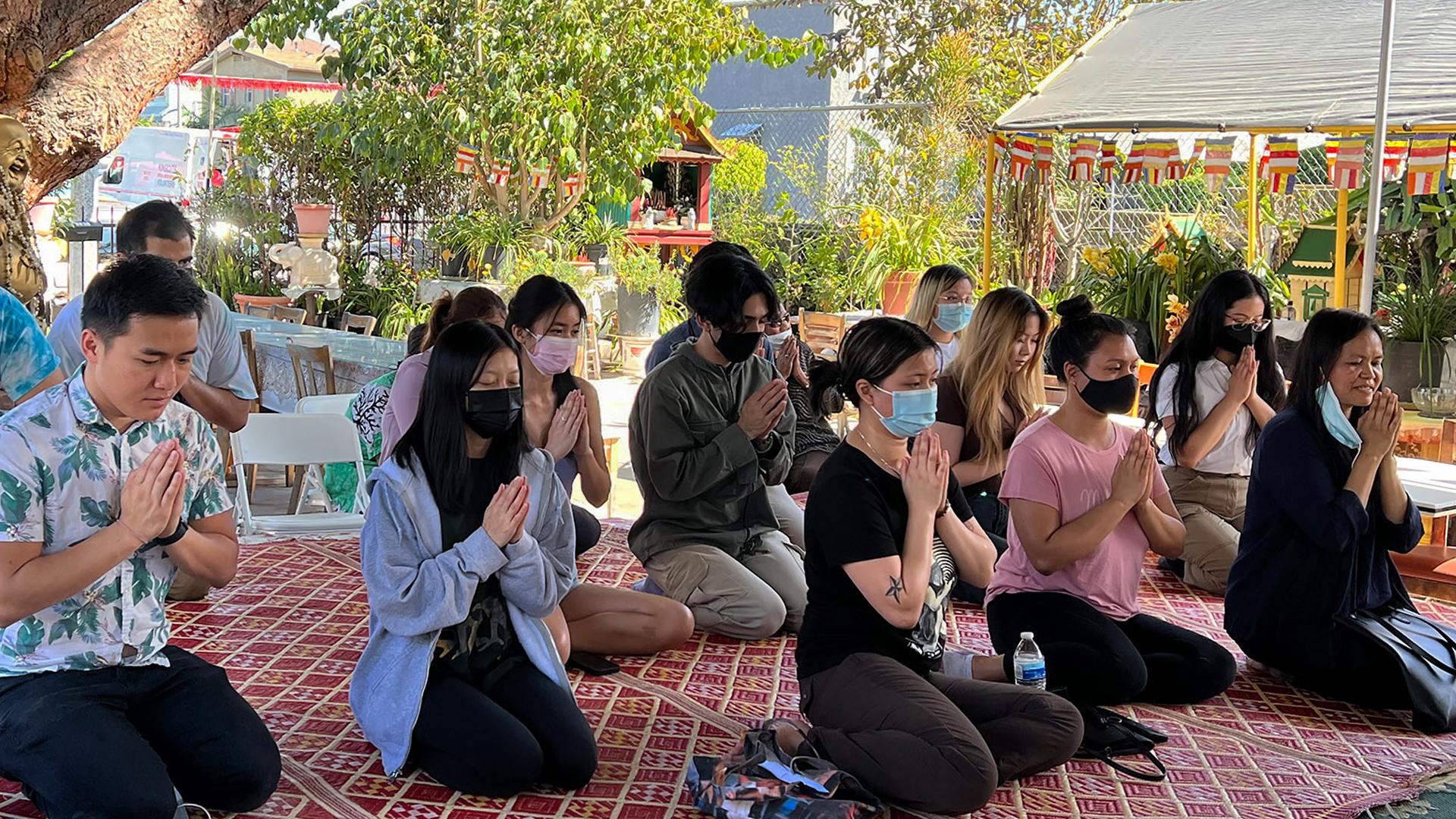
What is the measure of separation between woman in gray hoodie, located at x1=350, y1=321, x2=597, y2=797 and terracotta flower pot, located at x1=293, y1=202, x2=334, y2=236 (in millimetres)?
10169

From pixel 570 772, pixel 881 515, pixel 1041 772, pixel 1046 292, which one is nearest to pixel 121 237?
pixel 570 772

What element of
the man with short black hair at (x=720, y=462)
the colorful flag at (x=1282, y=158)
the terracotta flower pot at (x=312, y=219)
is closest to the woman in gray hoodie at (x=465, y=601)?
the man with short black hair at (x=720, y=462)

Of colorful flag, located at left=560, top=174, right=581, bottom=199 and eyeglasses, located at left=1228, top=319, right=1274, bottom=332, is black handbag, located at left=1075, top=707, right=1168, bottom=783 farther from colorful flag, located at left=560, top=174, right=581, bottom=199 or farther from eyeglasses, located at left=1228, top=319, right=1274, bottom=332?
colorful flag, located at left=560, top=174, right=581, bottom=199

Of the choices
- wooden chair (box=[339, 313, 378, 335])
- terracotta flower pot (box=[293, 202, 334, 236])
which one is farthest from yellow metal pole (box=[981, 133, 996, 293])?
terracotta flower pot (box=[293, 202, 334, 236])

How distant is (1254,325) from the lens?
543 cm

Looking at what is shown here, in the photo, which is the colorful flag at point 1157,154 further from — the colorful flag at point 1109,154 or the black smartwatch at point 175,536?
the black smartwatch at point 175,536

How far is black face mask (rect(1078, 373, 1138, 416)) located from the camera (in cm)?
414

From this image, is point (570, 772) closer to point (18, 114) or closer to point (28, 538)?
point (28, 538)

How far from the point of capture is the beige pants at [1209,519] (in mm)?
5574

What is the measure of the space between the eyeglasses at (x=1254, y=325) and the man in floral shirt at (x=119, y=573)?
376 centimetres

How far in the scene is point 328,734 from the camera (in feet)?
13.0

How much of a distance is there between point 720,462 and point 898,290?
6966mm

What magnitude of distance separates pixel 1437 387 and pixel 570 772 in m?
6.54

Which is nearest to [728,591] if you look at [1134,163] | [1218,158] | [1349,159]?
[1349,159]
